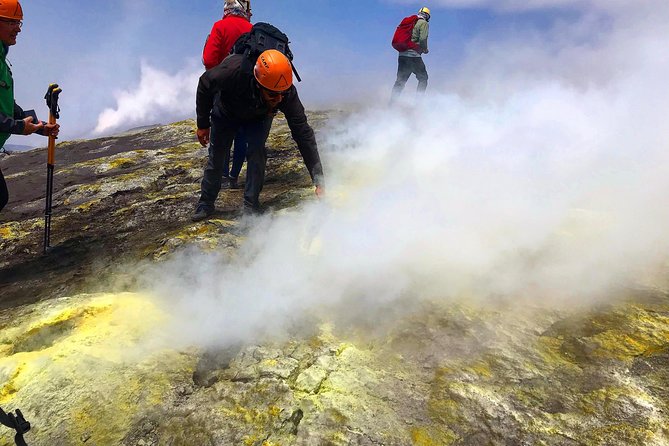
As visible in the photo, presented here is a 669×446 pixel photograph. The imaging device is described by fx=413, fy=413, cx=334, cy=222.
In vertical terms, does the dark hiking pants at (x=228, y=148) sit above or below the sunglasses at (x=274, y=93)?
below

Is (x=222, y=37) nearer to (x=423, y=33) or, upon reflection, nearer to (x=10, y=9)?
(x=10, y=9)

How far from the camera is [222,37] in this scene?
645cm

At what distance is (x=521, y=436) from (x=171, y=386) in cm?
257

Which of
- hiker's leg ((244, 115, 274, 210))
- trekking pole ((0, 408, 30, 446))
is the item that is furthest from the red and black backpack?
trekking pole ((0, 408, 30, 446))

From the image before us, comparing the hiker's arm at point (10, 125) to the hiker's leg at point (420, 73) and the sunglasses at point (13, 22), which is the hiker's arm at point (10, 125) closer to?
the sunglasses at point (13, 22)

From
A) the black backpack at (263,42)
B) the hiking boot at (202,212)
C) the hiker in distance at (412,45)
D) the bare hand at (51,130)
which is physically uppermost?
the hiker in distance at (412,45)

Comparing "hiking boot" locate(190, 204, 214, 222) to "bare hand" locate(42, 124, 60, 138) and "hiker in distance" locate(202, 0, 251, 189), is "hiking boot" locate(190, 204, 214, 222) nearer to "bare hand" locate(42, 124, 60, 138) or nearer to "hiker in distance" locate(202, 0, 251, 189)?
"hiker in distance" locate(202, 0, 251, 189)

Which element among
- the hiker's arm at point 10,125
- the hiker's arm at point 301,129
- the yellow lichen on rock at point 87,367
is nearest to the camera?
the yellow lichen on rock at point 87,367

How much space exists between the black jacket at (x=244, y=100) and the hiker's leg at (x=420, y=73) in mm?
7148

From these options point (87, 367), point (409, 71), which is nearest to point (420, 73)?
point (409, 71)

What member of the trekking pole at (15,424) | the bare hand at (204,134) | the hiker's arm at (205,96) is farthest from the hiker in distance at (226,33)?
the trekking pole at (15,424)

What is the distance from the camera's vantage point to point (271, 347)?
145 inches

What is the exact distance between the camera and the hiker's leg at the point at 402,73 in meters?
11.4

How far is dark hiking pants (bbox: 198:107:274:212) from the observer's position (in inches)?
231
